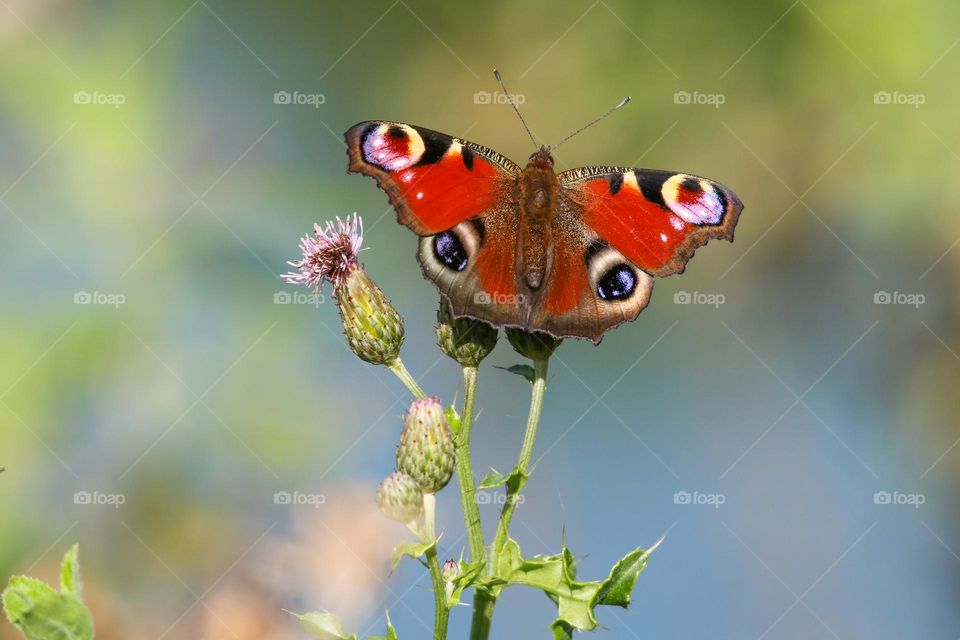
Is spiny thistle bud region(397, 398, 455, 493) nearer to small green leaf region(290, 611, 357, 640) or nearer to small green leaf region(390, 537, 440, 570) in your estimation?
small green leaf region(390, 537, 440, 570)

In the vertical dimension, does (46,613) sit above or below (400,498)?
below

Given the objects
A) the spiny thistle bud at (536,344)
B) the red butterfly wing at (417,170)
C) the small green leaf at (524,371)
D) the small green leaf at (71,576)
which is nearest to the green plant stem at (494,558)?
the small green leaf at (524,371)

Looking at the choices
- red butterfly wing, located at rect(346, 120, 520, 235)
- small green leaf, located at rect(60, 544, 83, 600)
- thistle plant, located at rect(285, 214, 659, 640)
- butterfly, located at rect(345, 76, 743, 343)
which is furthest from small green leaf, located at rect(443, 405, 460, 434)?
small green leaf, located at rect(60, 544, 83, 600)

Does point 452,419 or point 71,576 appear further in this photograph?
point 452,419

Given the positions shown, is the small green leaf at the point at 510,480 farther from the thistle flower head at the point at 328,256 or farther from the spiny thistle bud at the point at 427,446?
the thistle flower head at the point at 328,256

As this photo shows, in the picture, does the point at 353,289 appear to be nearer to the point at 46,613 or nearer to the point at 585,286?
the point at 585,286

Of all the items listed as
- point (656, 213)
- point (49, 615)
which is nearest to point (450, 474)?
point (656, 213)

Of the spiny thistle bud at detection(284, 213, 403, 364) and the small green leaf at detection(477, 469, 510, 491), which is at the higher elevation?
the spiny thistle bud at detection(284, 213, 403, 364)

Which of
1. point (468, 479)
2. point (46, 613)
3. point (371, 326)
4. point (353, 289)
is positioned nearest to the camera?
point (46, 613)
